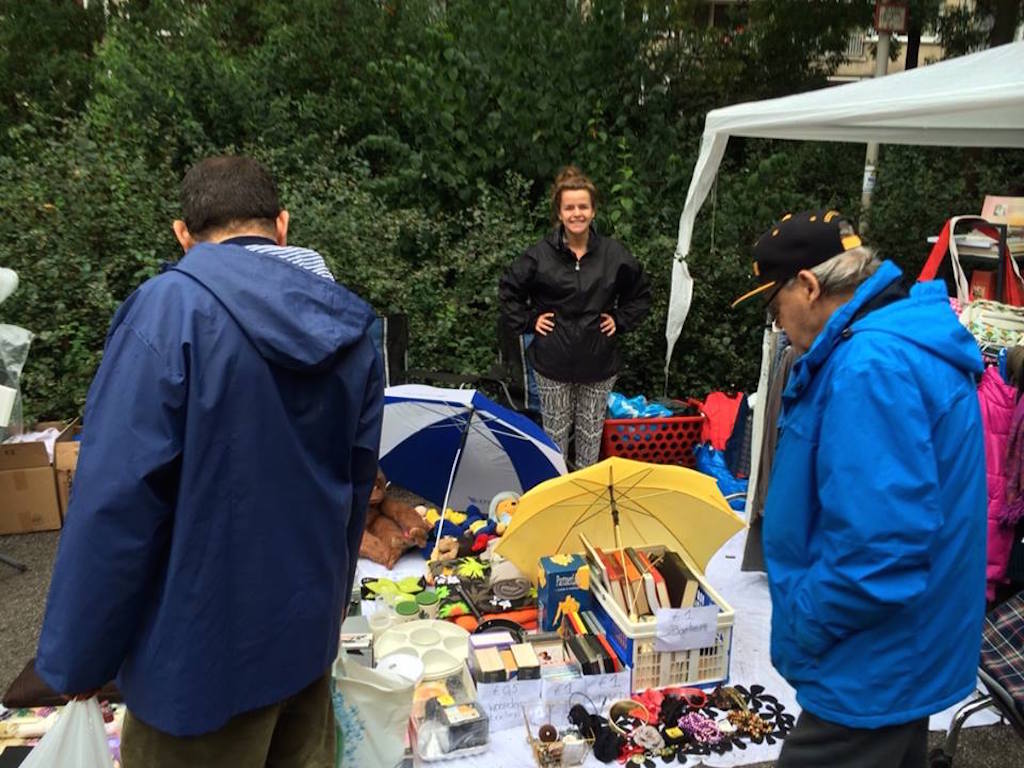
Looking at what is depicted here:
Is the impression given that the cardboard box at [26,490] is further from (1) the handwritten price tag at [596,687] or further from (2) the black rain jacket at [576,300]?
(1) the handwritten price tag at [596,687]

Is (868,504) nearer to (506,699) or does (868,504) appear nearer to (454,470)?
(506,699)

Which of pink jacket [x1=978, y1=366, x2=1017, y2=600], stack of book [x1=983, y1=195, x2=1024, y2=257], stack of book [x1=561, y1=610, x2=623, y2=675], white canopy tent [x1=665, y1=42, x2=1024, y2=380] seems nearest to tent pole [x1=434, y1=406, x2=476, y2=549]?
stack of book [x1=561, y1=610, x2=623, y2=675]

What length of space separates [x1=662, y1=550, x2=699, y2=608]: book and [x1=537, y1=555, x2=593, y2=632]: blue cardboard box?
12.0 inches

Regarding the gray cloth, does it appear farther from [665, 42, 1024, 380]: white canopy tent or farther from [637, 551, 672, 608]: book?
[665, 42, 1024, 380]: white canopy tent

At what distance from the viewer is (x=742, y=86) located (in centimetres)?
907

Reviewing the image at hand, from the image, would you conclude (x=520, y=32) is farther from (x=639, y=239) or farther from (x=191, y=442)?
(x=191, y=442)

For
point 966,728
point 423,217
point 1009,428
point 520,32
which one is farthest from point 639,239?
point 966,728

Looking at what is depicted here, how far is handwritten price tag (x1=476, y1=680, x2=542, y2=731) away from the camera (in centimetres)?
279

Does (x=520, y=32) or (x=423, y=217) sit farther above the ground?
(x=520, y=32)

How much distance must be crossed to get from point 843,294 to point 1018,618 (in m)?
1.50

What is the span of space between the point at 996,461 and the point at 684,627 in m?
1.30

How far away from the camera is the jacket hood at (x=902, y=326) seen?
61.5 inches

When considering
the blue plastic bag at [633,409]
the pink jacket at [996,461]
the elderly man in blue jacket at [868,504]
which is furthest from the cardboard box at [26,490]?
the pink jacket at [996,461]

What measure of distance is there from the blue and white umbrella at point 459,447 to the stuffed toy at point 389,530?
12 centimetres
